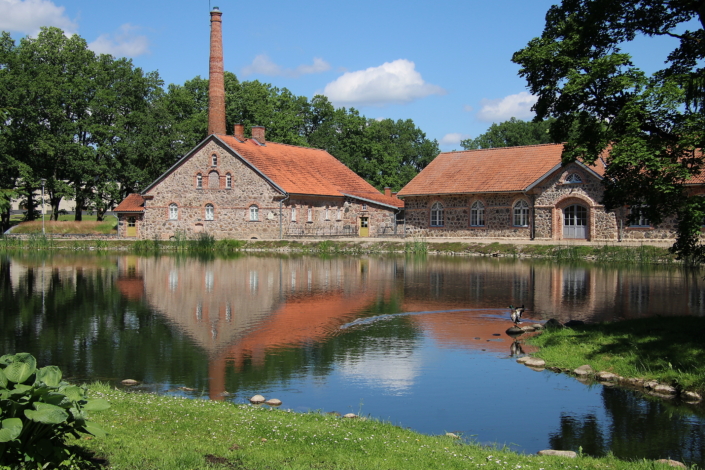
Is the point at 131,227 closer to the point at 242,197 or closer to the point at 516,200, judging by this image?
the point at 242,197

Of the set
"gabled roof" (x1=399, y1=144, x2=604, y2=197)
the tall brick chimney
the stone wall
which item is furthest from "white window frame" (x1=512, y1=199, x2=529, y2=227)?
the tall brick chimney

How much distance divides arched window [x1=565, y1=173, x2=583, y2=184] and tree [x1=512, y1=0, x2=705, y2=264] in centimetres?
2668

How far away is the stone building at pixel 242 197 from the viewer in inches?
1964

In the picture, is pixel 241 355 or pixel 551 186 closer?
pixel 241 355

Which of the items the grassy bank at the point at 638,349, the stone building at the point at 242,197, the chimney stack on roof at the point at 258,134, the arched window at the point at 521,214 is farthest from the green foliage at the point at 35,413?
the chimney stack on roof at the point at 258,134

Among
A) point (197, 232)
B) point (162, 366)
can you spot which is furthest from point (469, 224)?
point (162, 366)

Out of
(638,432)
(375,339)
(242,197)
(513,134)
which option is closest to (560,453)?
(638,432)

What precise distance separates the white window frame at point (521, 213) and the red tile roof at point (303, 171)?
1205 centimetres

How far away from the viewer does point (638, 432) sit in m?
10.0

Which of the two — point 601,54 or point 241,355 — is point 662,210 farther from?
point 241,355

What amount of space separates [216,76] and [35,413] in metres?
48.2

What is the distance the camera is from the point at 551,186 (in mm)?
42969

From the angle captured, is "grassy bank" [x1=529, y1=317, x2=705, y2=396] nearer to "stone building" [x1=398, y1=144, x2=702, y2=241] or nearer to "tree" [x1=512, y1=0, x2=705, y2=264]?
"tree" [x1=512, y1=0, x2=705, y2=264]

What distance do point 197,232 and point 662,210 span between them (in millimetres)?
41730
